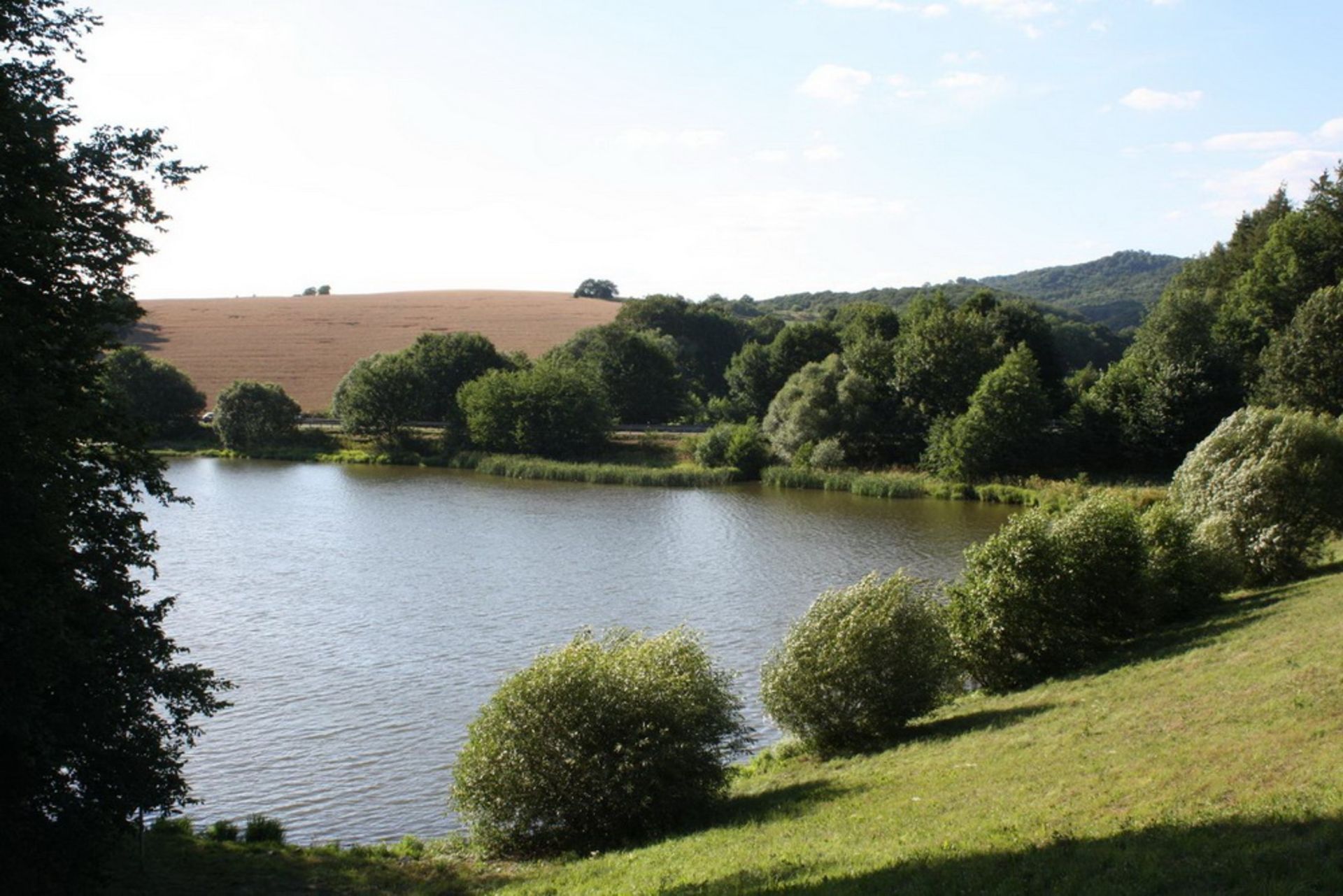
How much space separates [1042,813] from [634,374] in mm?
75588

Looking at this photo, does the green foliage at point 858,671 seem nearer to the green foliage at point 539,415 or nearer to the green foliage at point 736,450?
the green foliage at point 736,450

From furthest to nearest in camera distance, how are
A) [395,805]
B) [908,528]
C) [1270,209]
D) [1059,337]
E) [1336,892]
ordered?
[1059,337], [1270,209], [908,528], [395,805], [1336,892]

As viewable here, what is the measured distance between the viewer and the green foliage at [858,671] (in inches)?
705

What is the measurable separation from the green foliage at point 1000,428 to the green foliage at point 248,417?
51380 millimetres

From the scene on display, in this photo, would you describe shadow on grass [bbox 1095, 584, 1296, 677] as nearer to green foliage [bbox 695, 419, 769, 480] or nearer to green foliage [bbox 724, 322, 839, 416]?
green foliage [bbox 695, 419, 769, 480]

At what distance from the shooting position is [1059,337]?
103 metres

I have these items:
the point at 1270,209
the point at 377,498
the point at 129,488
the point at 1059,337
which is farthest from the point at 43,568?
the point at 1059,337

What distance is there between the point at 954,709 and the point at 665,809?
7.72m

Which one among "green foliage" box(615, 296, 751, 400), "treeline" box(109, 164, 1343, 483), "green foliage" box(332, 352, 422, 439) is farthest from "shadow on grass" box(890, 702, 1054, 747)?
"green foliage" box(615, 296, 751, 400)

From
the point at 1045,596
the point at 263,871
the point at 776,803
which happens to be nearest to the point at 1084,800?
the point at 776,803

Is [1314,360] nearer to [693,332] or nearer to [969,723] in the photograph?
[969,723]

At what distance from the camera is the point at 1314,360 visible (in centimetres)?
4834

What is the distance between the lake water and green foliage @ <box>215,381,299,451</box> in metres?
17.2

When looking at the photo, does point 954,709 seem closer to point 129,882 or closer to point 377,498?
point 129,882
